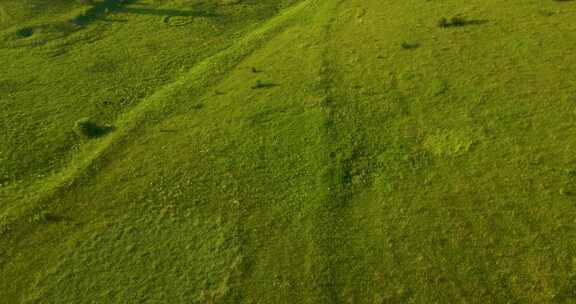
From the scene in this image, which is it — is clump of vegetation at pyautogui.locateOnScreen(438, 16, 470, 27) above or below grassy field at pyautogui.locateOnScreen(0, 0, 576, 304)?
above

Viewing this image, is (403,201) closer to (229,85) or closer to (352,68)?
(352,68)

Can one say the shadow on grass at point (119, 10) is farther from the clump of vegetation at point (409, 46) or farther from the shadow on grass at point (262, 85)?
the clump of vegetation at point (409, 46)

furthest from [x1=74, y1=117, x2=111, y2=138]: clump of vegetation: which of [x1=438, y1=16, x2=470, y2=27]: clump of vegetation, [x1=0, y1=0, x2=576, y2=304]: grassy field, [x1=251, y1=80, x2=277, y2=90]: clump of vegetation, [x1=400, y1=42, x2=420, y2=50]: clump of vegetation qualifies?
[x1=438, y1=16, x2=470, y2=27]: clump of vegetation

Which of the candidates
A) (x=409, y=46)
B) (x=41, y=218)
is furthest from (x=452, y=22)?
(x=41, y=218)

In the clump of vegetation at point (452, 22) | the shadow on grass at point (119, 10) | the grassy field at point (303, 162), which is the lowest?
the grassy field at point (303, 162)

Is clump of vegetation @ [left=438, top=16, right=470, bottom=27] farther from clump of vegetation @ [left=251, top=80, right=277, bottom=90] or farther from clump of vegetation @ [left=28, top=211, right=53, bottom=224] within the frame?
clump of vegetation @ [left=28, top=211, right=53, bottom=224]

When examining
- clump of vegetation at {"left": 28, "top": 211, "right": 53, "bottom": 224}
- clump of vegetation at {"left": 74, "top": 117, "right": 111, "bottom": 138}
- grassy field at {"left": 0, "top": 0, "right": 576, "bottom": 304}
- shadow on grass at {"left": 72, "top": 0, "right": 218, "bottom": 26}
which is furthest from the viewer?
shadow on grass at {"left": 72, "top": 0, "right": 218, "bottom": 26}

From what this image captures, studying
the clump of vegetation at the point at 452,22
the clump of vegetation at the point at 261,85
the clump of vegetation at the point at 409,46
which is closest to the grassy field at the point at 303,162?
the clump of vegetation at the point at 261,85

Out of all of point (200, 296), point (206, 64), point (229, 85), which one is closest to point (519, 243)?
point (200, 296)
